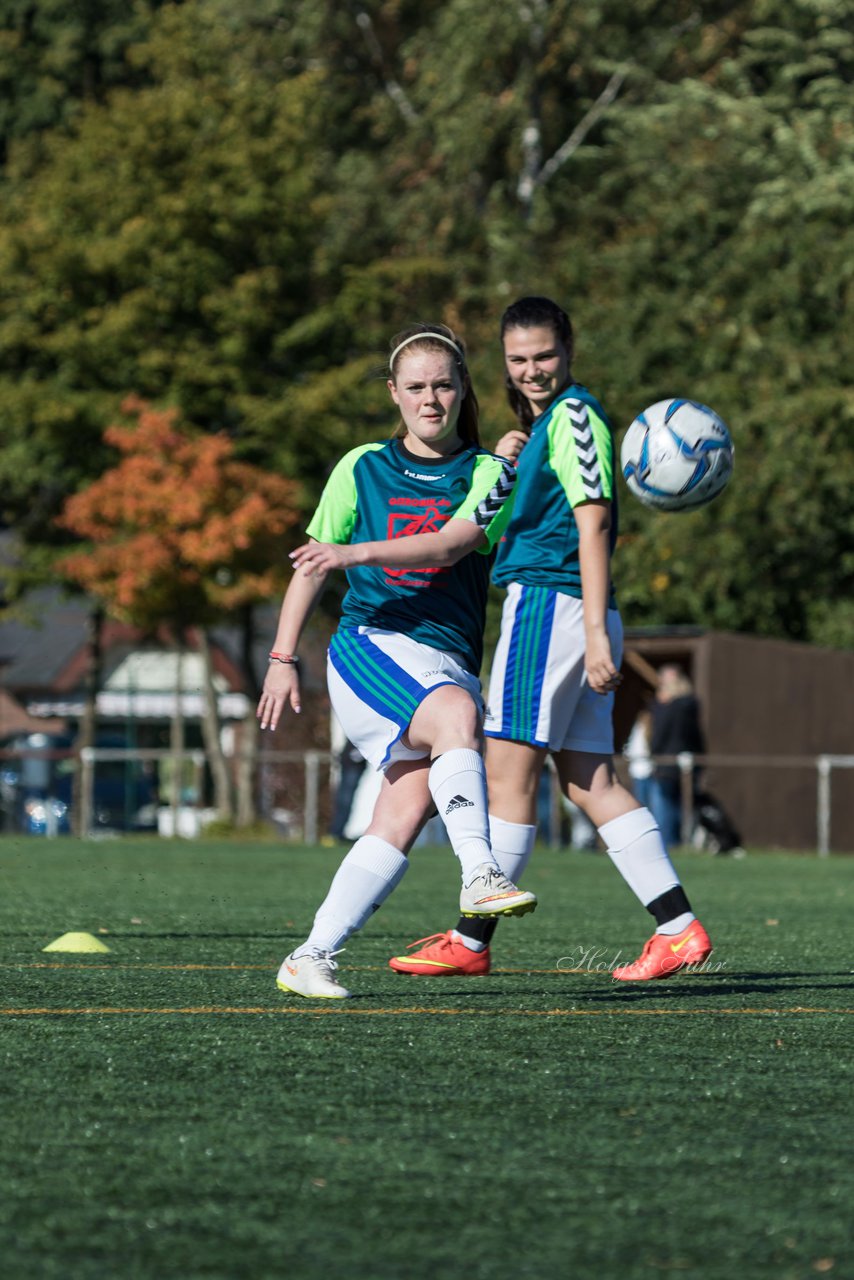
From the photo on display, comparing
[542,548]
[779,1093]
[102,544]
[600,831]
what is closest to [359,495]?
[542,548]

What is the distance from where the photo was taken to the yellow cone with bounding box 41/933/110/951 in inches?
314

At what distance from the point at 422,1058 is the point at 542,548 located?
7.56 feet

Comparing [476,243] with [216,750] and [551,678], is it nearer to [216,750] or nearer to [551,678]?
[216,750]

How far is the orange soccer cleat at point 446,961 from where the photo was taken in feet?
22.4

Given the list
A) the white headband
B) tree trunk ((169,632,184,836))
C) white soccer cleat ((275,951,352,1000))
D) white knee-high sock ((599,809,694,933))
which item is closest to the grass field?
white soccer cleat ((275,951,352,1000))

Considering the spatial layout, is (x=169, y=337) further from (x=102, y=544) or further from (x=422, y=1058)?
(x=422, y=1058)

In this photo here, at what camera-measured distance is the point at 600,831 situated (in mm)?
6750

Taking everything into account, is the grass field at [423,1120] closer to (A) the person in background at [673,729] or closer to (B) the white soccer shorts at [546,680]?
(B) the white soccer shorts at [546,680]

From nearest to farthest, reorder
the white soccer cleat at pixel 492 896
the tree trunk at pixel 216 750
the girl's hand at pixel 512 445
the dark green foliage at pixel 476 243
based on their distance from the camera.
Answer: the white soccer cleat at pixel 492 896
the girl's hand at pixel 512 445
the dark green foliage at pixel 476 243
the tree trunk at pixel 216 750

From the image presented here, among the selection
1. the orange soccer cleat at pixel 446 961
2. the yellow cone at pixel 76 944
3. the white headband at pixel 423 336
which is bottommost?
the yellow cone at pixel 76 944

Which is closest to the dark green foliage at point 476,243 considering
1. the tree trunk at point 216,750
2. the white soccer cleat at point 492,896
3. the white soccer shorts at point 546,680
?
the tree trunk at point 216,750

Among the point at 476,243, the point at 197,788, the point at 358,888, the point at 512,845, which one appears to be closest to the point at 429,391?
the point at 358,888

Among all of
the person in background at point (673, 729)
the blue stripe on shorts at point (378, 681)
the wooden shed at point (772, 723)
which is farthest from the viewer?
the wooden shed at point (772, 723)

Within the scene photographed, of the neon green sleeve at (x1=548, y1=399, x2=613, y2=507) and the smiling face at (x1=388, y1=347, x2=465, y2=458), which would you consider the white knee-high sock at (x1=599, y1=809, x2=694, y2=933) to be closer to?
the neon green sleeve at (x1=548, y1=399, x2=613, y2=507)
